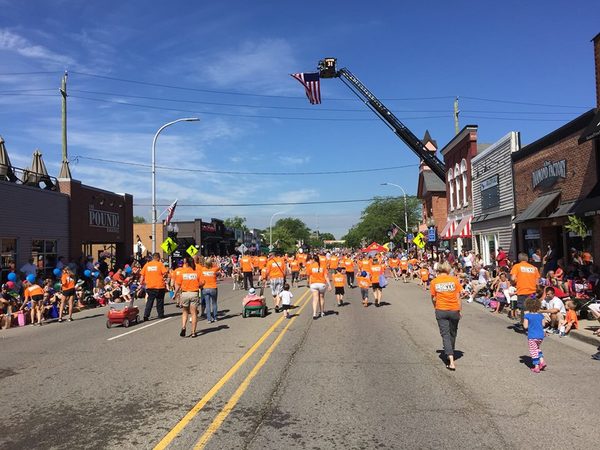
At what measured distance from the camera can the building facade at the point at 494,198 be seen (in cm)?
2348

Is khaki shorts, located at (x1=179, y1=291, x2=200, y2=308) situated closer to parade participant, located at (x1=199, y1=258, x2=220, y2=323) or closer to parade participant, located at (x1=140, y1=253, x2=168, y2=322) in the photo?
parade participant, located at (x1=199, y1=258, x2=220, y2=323)

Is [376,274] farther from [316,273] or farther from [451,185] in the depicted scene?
[451,185]

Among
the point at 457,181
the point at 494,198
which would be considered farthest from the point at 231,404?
the point at 457,181

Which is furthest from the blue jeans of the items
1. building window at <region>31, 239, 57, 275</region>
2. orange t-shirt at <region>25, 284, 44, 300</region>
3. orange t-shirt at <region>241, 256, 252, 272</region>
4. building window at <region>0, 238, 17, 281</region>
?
building window at <region>31, 239, 57, 275</region>

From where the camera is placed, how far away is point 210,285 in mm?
12273

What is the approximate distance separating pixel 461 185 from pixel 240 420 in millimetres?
30378

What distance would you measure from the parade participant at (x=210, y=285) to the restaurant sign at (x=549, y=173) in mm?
12802

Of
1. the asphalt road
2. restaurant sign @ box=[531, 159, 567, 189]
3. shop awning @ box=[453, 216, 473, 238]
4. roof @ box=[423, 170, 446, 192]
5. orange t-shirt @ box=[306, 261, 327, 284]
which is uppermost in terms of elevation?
roof @ box=[423, 170, 446, 192]

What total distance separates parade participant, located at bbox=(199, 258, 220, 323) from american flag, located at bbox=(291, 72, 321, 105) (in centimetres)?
1599

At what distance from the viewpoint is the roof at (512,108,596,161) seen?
1606cm

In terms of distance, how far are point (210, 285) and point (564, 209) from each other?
12172 mm

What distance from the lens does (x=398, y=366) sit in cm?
784

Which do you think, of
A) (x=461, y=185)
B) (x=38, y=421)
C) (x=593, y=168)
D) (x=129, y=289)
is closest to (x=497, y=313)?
(x=593, y=168)

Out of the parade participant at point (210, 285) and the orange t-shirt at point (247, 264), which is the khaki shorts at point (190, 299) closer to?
the parade participant at point (210, 285)
